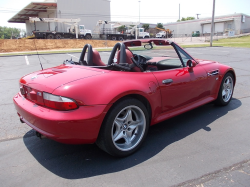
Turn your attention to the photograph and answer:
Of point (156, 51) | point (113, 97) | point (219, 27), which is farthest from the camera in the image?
point (219, 27)

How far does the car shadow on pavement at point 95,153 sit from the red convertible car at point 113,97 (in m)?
0.17

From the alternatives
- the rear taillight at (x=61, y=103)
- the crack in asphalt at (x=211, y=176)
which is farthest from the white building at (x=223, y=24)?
the rear taillight at (x=61, y=103)

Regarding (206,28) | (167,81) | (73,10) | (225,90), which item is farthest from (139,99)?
(206,28)

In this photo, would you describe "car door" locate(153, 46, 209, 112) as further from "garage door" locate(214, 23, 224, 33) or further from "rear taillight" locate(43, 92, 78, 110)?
"garage door" locate(214, 23, 224, 33)

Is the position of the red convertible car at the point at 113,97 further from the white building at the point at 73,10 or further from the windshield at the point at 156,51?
the white building at the point at 73,10

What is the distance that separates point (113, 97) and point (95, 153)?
2.84 feet

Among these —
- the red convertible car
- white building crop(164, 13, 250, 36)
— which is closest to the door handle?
the red convertible car

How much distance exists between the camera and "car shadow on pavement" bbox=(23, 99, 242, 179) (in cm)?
245

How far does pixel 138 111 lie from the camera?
2.77m

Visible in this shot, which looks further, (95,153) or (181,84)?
(181,84)

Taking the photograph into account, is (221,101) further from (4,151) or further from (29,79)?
(4,151)

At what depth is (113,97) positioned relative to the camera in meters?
2.42

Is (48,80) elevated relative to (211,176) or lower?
elevated

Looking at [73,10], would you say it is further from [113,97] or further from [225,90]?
[113,97]
